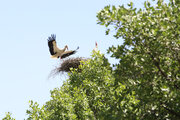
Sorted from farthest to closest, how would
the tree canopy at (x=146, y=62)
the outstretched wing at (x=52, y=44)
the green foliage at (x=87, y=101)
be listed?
the outstretched wing at (x=52, y=44) < the green foliage at (x=87, y=101) < the tree canopy at (x=146, y=62)

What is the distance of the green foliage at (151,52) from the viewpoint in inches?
286


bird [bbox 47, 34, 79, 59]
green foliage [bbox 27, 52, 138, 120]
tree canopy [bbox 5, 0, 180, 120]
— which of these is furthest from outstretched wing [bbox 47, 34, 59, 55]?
tree canopy [bbox 5, 0, 180, 120]

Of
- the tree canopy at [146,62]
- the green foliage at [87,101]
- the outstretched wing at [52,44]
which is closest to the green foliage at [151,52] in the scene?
the tree canopy at [146,62]

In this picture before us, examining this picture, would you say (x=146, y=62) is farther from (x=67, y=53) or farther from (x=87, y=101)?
(x=67, y=53)

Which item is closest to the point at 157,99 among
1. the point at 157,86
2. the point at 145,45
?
the point at 157,86

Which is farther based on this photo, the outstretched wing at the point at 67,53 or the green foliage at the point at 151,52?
the outstretched wing at the point at 67,53

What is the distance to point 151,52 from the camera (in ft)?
24.2

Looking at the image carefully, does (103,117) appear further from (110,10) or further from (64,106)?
(64,106)

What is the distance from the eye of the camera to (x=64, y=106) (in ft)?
41.6

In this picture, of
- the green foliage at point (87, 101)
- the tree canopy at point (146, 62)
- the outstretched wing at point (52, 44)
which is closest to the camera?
the tree canopy at point (146, 62)

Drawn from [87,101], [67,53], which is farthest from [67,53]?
[87,101]

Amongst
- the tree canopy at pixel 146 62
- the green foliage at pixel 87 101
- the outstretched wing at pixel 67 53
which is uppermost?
the outstretched wing at pixel 67 53

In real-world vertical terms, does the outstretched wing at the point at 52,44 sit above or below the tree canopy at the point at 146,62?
above

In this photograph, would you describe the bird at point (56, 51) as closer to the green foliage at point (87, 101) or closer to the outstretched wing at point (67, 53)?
the outstretched wing at point (67, 53)
